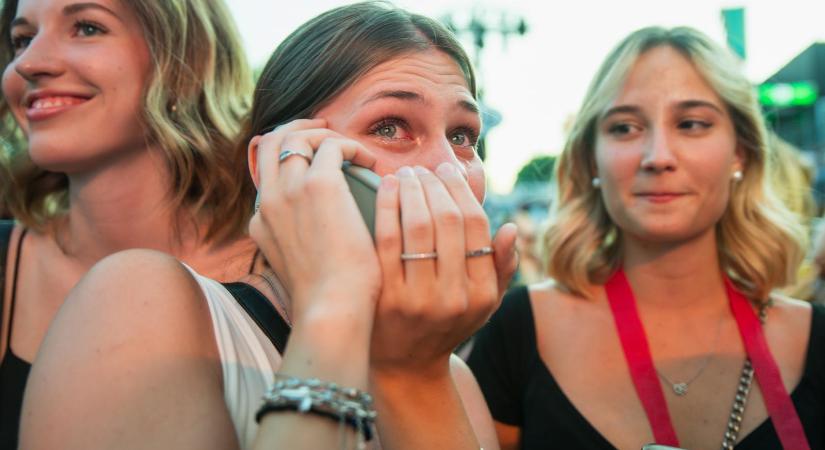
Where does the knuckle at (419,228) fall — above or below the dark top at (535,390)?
above

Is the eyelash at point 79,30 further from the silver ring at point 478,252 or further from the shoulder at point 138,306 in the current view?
the silver ring at point 478,252

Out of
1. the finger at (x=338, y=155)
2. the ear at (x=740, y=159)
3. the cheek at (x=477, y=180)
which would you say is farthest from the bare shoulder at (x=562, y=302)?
the finger at (x=338, y=155)

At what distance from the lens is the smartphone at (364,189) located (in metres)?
1.34

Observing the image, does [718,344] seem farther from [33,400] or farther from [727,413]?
[33,400]

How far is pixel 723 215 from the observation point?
3062 millimetres

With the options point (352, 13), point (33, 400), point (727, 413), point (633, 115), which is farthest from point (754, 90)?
point (33, 400)

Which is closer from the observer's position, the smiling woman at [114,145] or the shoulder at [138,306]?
the shoulder at [138,306]

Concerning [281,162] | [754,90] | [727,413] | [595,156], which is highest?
[281,162]

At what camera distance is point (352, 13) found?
1.92m

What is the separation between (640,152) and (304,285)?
1.81 m

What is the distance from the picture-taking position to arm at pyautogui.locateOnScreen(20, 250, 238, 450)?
129cm

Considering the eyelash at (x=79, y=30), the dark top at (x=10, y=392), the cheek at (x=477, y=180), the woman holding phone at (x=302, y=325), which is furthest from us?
the eyelash at (x=79, y=30)

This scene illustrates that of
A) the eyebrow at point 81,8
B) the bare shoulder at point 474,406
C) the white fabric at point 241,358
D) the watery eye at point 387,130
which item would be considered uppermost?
the eyebrow at point 81,8

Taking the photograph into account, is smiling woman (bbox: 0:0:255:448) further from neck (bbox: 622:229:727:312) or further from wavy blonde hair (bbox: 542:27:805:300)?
neck (bbox: 622:229:727:312)
